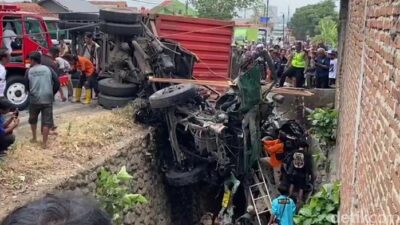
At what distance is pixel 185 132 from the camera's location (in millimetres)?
10805

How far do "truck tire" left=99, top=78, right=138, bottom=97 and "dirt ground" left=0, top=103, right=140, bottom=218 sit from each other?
46 centimetres

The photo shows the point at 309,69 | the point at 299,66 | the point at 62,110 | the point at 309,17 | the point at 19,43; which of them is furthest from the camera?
the point at 309,17

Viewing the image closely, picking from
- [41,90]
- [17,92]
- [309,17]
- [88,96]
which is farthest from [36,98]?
[309,17]

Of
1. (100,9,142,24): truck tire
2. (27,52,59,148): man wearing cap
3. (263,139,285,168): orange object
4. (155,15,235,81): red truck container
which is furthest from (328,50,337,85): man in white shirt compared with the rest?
(27,52,59,148): man wearing cap

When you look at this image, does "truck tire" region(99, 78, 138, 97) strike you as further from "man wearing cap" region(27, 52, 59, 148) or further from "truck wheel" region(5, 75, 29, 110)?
"man wearing cap" region(27, 52, 59, 148)

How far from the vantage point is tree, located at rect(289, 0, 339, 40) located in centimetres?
6256

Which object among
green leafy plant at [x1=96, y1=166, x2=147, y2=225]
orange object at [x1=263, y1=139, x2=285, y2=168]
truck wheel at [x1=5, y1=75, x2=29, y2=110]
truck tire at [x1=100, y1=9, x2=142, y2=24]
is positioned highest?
truck tire at [x1=100, y1=9, x2=142, y2=24]

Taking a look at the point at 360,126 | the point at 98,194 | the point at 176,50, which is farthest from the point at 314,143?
the point at 360,126

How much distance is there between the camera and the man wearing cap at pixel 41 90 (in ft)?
28.5

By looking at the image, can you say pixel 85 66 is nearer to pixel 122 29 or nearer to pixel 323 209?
pixel 122 29

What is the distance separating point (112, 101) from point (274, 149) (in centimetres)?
368

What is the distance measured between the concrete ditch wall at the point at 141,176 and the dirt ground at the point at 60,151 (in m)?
0.18

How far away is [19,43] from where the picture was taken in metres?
12.6

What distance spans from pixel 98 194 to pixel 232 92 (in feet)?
13.8
